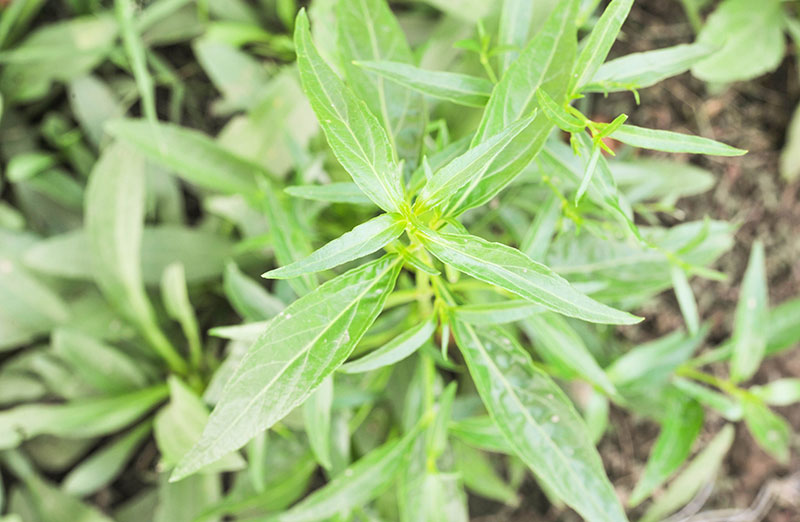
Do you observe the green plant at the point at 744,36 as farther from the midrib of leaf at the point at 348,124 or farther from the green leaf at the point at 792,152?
the midrib of leaf at the point at 348,124

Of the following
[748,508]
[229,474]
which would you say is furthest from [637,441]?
[229,474]

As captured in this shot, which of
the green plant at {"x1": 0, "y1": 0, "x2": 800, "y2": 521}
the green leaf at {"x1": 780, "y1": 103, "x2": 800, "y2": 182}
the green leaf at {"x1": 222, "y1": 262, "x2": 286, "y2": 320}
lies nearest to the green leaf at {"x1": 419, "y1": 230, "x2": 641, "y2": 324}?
the green plant at {"x1": 0, "y1": 0, "x2": 800, "y2": 521}

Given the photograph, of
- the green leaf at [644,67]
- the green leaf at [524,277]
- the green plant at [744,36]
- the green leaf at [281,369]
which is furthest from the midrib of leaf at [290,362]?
the green plant at [744,36]

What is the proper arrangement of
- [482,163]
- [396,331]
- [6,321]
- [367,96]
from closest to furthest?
1. [482,163]
2. [367,96]
3. [396,331]
4. [6,321]

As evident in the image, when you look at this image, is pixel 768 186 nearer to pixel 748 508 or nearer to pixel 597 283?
pixel 748 508

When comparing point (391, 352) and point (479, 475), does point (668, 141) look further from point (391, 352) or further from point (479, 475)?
point (479, 475)

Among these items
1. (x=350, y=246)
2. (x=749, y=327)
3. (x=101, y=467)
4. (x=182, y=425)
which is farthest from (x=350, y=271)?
(x=101, y=467)
